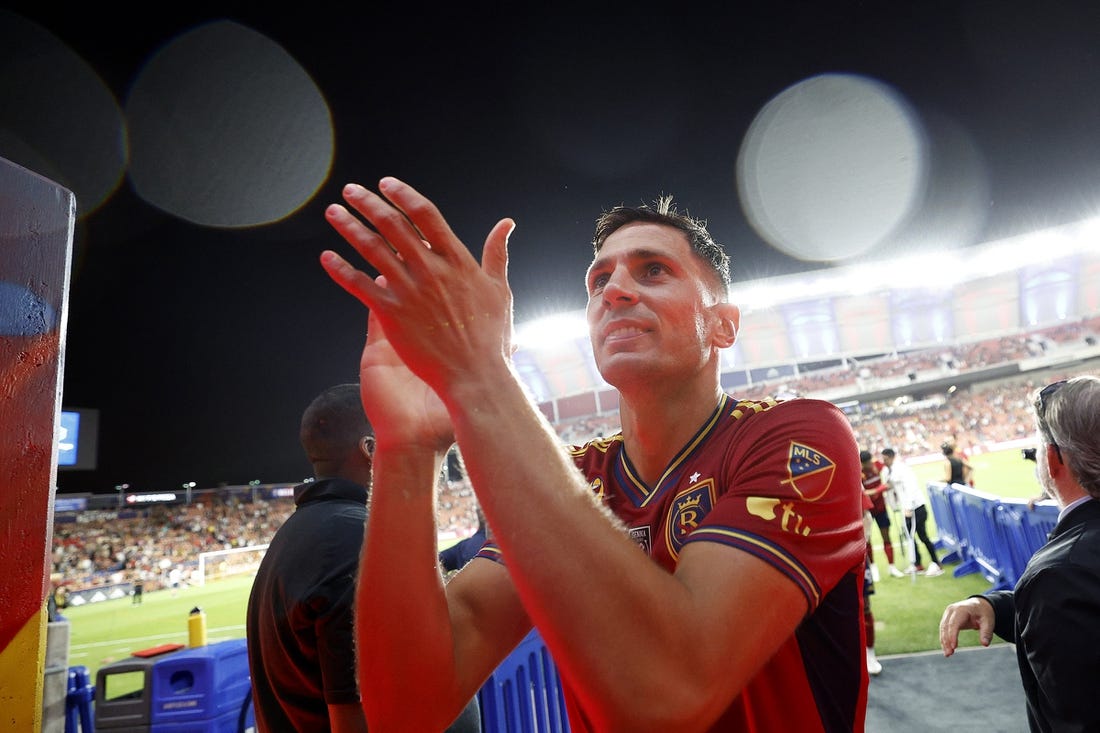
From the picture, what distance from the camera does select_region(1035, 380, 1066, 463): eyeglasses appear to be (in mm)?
2596

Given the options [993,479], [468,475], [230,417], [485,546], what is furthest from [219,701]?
[230,417]

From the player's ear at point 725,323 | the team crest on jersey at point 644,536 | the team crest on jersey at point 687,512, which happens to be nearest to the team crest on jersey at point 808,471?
the team crest on jersey at point 687,512

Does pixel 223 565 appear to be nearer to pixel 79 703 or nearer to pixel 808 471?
pixel 79 703

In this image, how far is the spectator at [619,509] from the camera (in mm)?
901

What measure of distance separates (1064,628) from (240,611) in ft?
74.6

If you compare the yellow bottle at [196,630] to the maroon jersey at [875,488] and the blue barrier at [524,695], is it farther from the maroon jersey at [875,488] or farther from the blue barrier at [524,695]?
the maroon jersey at [875,488]

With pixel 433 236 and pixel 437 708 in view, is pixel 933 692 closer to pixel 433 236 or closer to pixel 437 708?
pixel 437 708

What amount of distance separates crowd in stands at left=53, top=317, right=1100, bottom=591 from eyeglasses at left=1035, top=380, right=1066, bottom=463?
30075 mm

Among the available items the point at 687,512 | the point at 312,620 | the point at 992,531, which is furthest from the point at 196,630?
the point at 992,531

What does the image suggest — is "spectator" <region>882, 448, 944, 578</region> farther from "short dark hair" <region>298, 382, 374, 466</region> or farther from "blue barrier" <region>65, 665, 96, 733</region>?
"blue barrier" <region>65, 665, 96, 733</region>

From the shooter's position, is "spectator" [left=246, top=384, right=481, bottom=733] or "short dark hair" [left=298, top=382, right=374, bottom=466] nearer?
"spectator" [left=246, top=384, right=481, bottom=733]

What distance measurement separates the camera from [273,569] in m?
2.89

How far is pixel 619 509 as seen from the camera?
1886 millimetres

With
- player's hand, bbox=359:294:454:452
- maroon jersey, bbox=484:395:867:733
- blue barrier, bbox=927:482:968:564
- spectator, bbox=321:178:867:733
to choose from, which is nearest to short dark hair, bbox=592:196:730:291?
spectator, bbox=321:178:867:733
